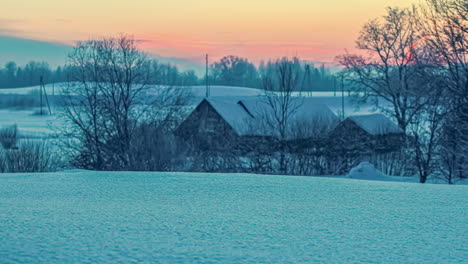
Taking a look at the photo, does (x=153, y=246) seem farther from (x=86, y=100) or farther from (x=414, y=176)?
(x=86, y=100)

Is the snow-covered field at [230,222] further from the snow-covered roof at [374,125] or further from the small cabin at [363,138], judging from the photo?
the snow-covered roof at [374,125]

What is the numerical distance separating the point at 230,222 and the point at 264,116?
85.6 feet

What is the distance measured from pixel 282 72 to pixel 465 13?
11155 mm

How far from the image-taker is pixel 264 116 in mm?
30125

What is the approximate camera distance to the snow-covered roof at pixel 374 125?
28016 mm

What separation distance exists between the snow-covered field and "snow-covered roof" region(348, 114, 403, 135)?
2209cm

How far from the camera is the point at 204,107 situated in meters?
30.6

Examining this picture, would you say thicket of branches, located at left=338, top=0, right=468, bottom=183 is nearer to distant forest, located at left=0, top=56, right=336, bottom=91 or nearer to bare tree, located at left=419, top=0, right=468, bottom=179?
bare tree, located at left=419, top=0, right=468, bottom=179

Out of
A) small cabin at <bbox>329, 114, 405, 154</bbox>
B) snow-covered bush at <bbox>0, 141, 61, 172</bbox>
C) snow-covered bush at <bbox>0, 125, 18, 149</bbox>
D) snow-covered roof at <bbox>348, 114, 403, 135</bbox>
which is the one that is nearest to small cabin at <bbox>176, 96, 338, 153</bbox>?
small cabin at <bbox>329, 114, 405, 154</bbox>

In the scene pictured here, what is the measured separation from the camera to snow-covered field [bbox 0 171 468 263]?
10.6 ft

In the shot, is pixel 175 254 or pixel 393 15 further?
pixel 393 15

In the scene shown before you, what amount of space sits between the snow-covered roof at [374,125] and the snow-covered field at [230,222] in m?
22.1

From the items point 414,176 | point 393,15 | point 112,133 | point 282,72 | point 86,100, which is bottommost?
point 414,176

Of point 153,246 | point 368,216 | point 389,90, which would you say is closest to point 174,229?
point 153,246
